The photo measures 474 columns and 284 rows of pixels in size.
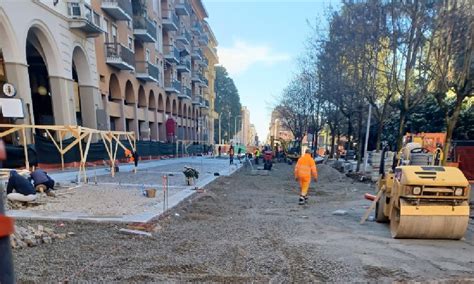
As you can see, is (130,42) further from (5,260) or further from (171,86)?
(5,260)

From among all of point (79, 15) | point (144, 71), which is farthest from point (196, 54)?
point (79, 15)

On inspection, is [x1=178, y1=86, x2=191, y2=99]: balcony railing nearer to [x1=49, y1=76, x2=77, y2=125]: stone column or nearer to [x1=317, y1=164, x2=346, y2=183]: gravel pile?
[x1=49, y1=76, x2=77, y2=125]: stone column

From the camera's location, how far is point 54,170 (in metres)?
15.3

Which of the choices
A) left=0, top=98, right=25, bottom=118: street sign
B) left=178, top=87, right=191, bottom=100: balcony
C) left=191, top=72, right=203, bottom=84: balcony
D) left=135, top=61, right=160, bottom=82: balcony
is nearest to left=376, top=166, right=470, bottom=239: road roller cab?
left=0, top=98, right=25, bottom=118: street sign

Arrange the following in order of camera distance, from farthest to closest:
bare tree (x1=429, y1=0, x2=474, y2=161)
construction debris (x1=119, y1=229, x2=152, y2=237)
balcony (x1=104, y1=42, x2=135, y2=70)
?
balcony (x1=104, y1=42, x2=135, y2=70) → bare tree (x1=429, y1=0, x2=474, y2=161) → construction debris (x1=119, y1=229, x2=152, y2=237)

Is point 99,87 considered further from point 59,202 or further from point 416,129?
point 416,129

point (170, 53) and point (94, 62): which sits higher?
point (170, 53)

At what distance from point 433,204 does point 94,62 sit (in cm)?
2131

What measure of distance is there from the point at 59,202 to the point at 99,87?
49.7ft

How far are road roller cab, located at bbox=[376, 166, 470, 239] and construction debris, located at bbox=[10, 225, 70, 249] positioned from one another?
6.22 meters

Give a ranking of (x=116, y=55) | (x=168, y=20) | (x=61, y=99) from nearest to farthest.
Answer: (x=61, y=99), (x=116, y=55), (x=168, y=20)

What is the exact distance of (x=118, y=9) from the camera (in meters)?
23.3

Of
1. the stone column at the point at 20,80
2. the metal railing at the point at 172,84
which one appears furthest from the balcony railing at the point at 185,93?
the stone column at the point at 20,80

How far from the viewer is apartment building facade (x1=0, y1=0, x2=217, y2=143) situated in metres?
14.8
